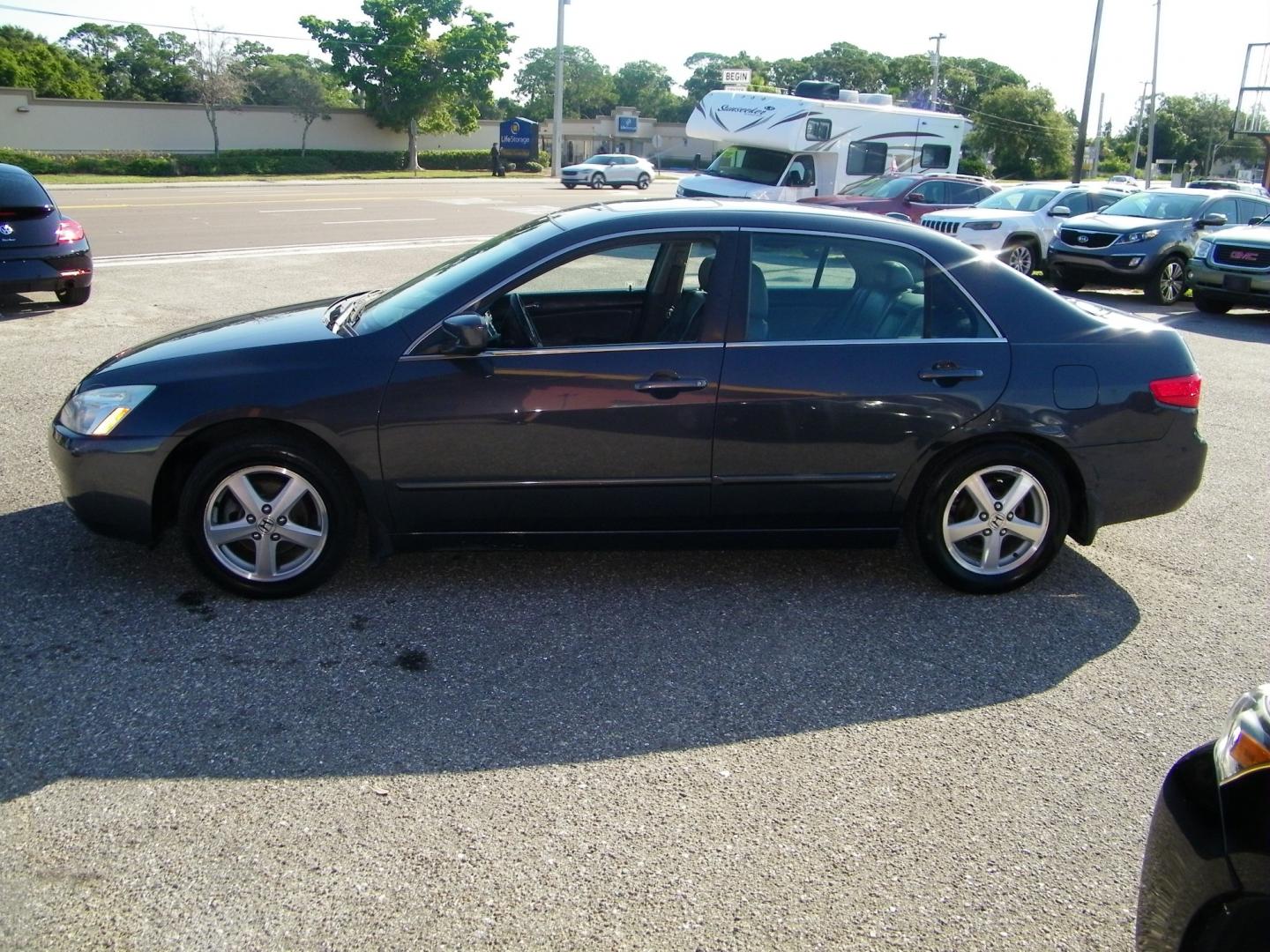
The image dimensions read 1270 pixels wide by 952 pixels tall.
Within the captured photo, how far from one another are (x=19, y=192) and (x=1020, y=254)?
1424 cm

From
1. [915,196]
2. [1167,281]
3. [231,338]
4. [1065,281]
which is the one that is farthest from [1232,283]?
[231,338]

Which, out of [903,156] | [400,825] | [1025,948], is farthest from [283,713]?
[903,156]

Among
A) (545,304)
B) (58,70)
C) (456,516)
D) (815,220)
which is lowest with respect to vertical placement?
(456,516)

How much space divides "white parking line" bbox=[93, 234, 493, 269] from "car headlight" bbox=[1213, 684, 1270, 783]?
1517 cm

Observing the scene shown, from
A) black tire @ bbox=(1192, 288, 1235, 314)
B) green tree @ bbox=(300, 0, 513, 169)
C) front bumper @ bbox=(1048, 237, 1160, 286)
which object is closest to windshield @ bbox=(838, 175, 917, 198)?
front bumper @ bbox=(1048, 237, 1160, 286)

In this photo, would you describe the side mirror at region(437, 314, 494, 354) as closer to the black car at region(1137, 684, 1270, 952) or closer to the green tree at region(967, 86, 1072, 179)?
the black car at region(1137, 684, 1270, 952)

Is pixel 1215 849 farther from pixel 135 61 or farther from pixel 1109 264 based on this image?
pixel 135 61

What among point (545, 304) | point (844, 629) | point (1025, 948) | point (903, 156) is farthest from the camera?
point (903, 156)

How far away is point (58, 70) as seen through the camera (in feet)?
208

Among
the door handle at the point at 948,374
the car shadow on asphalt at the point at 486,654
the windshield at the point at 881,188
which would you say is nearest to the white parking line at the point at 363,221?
the windshield at the point at 881,188

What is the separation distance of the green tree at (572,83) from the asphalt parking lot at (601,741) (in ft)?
361

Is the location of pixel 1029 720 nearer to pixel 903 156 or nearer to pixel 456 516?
pixel 456 516

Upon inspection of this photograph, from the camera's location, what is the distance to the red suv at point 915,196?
1864 centimetres

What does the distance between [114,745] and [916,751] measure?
8.48 ft
